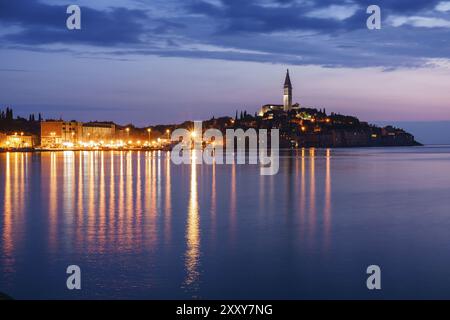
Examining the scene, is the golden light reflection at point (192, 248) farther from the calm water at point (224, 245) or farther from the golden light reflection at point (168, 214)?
the golden light reflection at point (168, 214)

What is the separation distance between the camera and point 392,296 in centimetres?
1079

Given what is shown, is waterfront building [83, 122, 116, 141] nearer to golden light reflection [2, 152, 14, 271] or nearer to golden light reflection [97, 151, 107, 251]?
golden light reflection [97, 151, 107, 251]

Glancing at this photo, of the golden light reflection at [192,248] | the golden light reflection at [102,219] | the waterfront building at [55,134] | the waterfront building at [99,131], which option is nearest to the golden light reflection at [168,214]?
the golden light reflection at [192,248]

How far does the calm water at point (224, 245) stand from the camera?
1124 centimetres

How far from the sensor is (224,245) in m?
15.2

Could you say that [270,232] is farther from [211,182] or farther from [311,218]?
[211,182]

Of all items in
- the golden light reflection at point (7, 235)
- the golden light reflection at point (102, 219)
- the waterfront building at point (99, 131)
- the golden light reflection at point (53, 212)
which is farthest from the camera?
the waterfront building at point (99, 131)

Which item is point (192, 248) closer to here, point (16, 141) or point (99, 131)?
point (16, 141)

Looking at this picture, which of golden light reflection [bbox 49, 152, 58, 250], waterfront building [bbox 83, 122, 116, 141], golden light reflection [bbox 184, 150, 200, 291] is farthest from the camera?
waterfront building [bbox 83, 122, 116, 141]

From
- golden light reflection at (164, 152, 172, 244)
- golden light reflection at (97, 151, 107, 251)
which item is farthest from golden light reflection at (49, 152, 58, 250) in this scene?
golden light reflection at (164, 152, 172, 244)

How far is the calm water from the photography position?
11242mm

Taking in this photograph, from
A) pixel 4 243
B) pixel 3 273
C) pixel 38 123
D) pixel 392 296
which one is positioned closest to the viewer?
pixel 392 296
